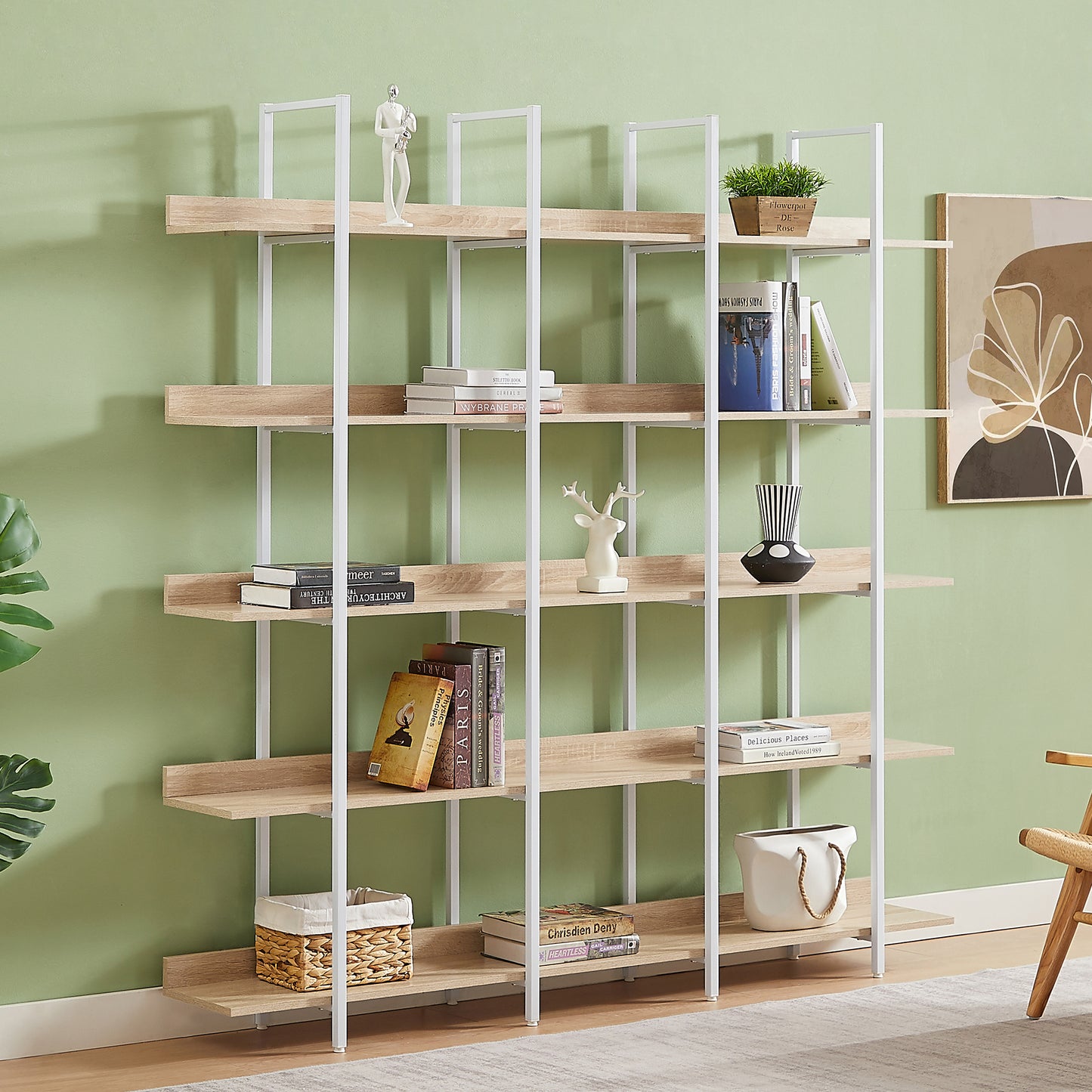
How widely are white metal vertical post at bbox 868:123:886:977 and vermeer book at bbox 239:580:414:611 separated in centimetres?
123

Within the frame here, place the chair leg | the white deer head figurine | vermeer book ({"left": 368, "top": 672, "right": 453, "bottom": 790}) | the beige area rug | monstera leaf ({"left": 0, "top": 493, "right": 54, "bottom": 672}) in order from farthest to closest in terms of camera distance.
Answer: the white deer head figurine, the chair leg, vermeer book ({"left": 368, "top": 672, "right": 453, "bottom": 790}), the beige area rug, monstera leaf ({"left": 0, "top": 493, "right": 54, "bottom": 672})

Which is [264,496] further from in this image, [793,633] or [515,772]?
[793,633]

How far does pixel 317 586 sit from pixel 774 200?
1.45m

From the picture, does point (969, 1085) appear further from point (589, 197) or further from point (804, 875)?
point (589, 197)

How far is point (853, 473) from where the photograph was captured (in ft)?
16.3

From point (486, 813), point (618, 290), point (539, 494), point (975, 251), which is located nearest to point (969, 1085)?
point (486, 813)

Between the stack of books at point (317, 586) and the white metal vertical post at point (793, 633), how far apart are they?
1228 millimetres

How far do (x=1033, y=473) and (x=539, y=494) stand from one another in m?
1.59

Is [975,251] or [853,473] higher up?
[975,251]

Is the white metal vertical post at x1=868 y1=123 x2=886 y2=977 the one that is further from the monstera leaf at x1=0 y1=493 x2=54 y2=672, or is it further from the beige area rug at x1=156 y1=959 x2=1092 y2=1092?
the monstera leaf at x1=0 y1=493 x2=54 y2=672

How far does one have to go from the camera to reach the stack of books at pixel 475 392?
405 cm

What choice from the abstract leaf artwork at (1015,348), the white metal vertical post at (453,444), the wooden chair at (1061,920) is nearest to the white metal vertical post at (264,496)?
the white metal vertical post at (453,444)

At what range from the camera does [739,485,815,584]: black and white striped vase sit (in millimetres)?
4539

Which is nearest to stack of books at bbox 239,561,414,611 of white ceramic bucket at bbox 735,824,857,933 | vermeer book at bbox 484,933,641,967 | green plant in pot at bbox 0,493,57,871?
green plant in pot at bbox 0,493,57,871
